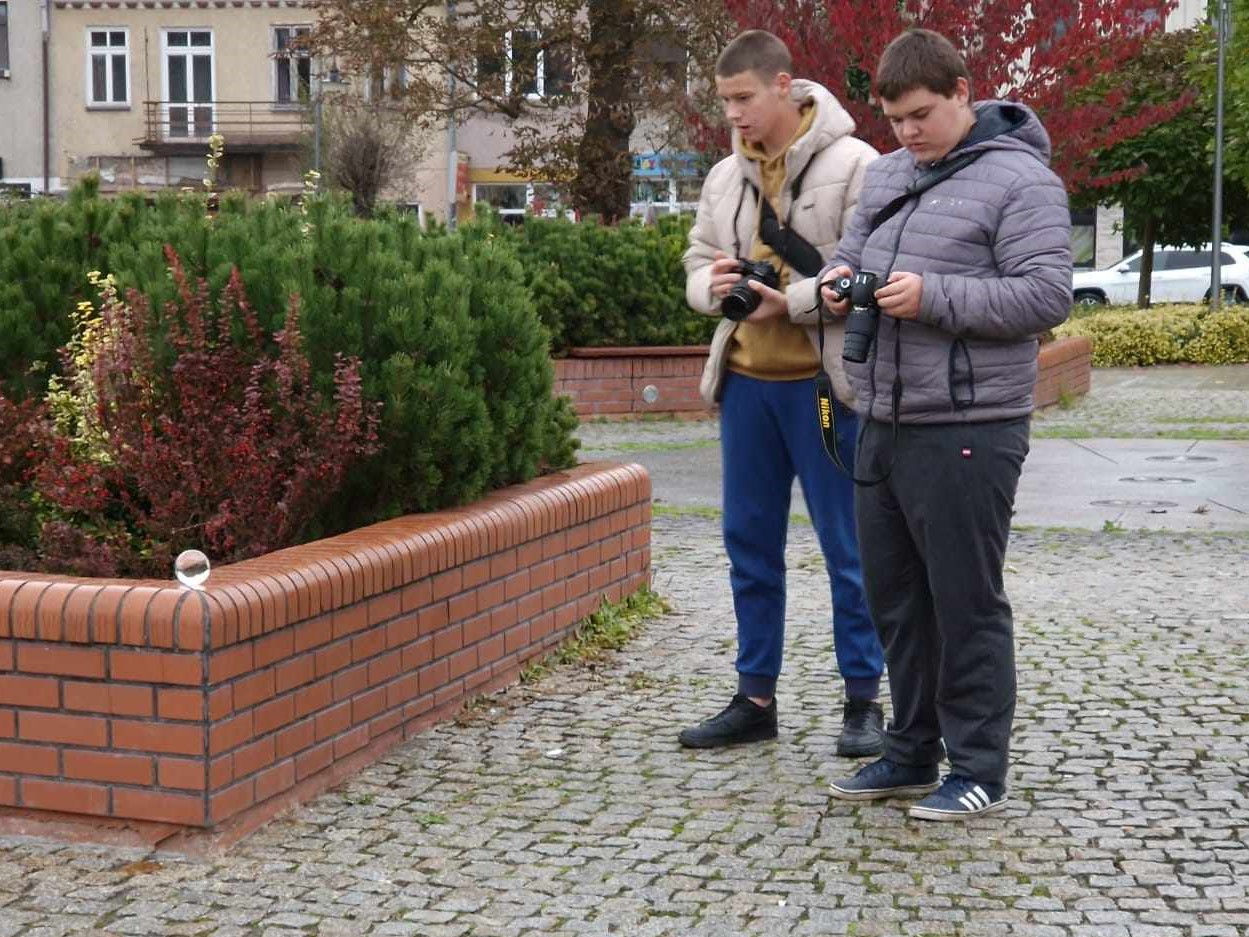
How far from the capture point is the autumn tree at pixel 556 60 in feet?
67.3

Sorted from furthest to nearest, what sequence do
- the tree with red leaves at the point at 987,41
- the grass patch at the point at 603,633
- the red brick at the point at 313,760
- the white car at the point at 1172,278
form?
the white car at the point at 1172,278 < the tree with red leaves at the point at 987,41 < the grass patch at the point at 603,633 < the red brick at the point at 313,760

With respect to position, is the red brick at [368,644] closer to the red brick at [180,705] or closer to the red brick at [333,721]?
the red brick at [333,721]

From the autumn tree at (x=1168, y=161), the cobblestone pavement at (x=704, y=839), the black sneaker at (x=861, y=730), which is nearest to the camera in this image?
the cobblestone pavement at (x=704, y=839)

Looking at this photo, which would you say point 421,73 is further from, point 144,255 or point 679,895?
point 679,895

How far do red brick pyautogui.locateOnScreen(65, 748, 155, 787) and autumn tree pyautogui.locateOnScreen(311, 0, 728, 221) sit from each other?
16072 millimetres

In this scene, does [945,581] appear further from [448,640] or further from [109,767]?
[109,767]

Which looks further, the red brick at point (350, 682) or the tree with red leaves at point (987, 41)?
the tree with red leaves at point (987, 41)

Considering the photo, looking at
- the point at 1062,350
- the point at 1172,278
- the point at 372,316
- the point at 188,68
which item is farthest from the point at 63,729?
the point at 188,68

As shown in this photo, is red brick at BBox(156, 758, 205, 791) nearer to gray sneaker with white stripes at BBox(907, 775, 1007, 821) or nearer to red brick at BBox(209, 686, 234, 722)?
red brick at BBox(209, 686, 234, 722)

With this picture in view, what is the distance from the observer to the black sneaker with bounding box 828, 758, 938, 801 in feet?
16.2

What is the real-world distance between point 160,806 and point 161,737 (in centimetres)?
16

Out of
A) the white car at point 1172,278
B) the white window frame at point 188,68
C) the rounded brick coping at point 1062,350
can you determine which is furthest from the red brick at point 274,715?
the white window frame at point 188,68

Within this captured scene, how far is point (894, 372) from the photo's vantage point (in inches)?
186

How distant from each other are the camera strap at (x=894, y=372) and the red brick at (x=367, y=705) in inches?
52.8
